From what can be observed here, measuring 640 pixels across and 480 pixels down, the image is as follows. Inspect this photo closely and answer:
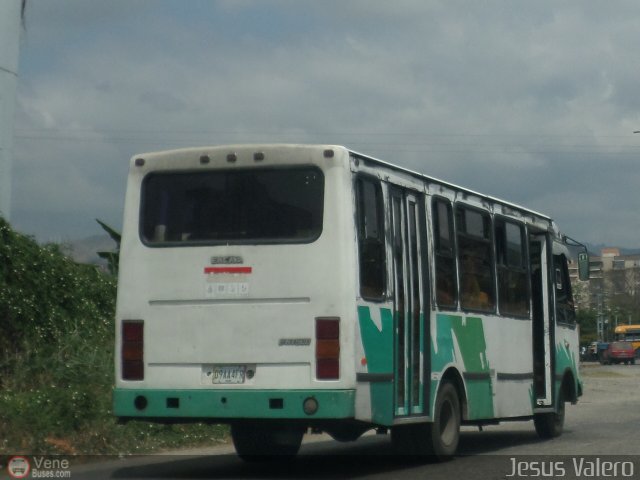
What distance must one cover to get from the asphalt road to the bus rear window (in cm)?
247

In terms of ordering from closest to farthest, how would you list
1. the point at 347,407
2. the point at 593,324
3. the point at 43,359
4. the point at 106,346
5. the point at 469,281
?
the point at 347,407
the point at 469,281
the point at 43,359
the point at 106,346
the point at 593,324

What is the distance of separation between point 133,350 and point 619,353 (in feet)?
240

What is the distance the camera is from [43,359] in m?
17.2

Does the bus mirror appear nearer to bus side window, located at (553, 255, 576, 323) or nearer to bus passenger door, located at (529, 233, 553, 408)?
bus side window, located at (553, 255, 576, 323)

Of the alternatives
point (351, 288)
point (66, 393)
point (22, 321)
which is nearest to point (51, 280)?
point (22, 321)

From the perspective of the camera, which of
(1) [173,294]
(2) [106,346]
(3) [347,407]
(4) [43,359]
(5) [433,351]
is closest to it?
(3) [347,407]

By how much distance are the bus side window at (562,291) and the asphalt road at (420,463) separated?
1.79 m

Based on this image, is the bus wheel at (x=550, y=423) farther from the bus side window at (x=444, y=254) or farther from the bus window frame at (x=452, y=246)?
the bus side window at (x=444, y=254)

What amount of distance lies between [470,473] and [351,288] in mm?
2498

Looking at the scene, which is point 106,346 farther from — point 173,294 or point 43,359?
point 173,294

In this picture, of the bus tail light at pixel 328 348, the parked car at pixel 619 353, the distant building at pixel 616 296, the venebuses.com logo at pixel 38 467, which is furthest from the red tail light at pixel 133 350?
the distant building at pixel 616 296

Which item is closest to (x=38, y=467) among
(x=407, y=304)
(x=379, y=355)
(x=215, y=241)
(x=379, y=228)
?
(x=215, y=241)

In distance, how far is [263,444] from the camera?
13.6m

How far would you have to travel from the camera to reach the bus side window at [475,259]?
47.3ft
